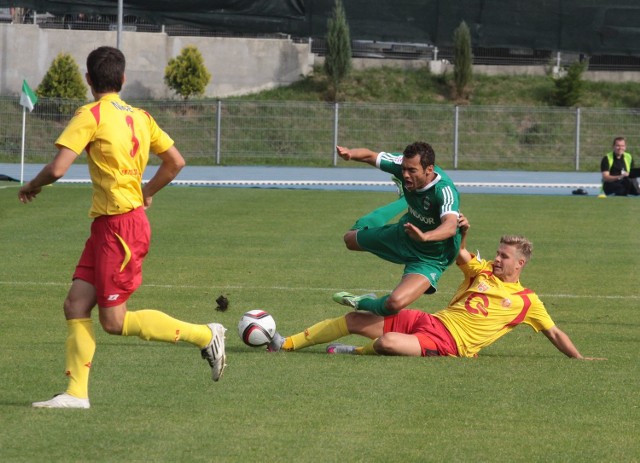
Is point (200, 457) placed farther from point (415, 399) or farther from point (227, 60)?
point (227, 60)

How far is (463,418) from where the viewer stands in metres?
6.41

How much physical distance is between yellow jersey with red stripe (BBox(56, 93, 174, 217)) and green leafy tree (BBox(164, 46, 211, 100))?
31.2 metres

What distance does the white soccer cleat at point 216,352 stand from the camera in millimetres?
6785

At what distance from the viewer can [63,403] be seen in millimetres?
6324

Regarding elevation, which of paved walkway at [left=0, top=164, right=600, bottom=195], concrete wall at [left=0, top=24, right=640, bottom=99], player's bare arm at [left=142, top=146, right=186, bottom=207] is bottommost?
paved walkway at [left=0, top=164, right=600, bottom=195]

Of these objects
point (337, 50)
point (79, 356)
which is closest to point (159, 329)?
point (79, 356)

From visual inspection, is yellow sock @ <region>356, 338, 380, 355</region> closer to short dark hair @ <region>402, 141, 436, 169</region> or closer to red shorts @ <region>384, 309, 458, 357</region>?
red shorts @ <region>384, 309, 458, 357</region>

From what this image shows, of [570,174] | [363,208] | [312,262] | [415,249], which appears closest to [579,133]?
[570,174]

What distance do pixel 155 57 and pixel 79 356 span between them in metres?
33.9

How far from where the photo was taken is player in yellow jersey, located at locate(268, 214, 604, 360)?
8531 millimetres

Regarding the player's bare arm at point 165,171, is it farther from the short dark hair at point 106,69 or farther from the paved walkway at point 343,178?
the paved walkway at point 343,178

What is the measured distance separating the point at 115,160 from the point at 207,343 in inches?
46.0

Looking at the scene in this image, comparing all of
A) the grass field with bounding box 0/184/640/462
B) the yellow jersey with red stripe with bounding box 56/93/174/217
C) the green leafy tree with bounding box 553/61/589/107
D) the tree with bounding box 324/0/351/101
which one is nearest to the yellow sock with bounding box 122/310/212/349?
the grass field with bounding box 0/184/640/462

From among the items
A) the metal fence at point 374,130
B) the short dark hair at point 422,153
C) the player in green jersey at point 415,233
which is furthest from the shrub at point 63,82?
the short dark hair at point 422,153
